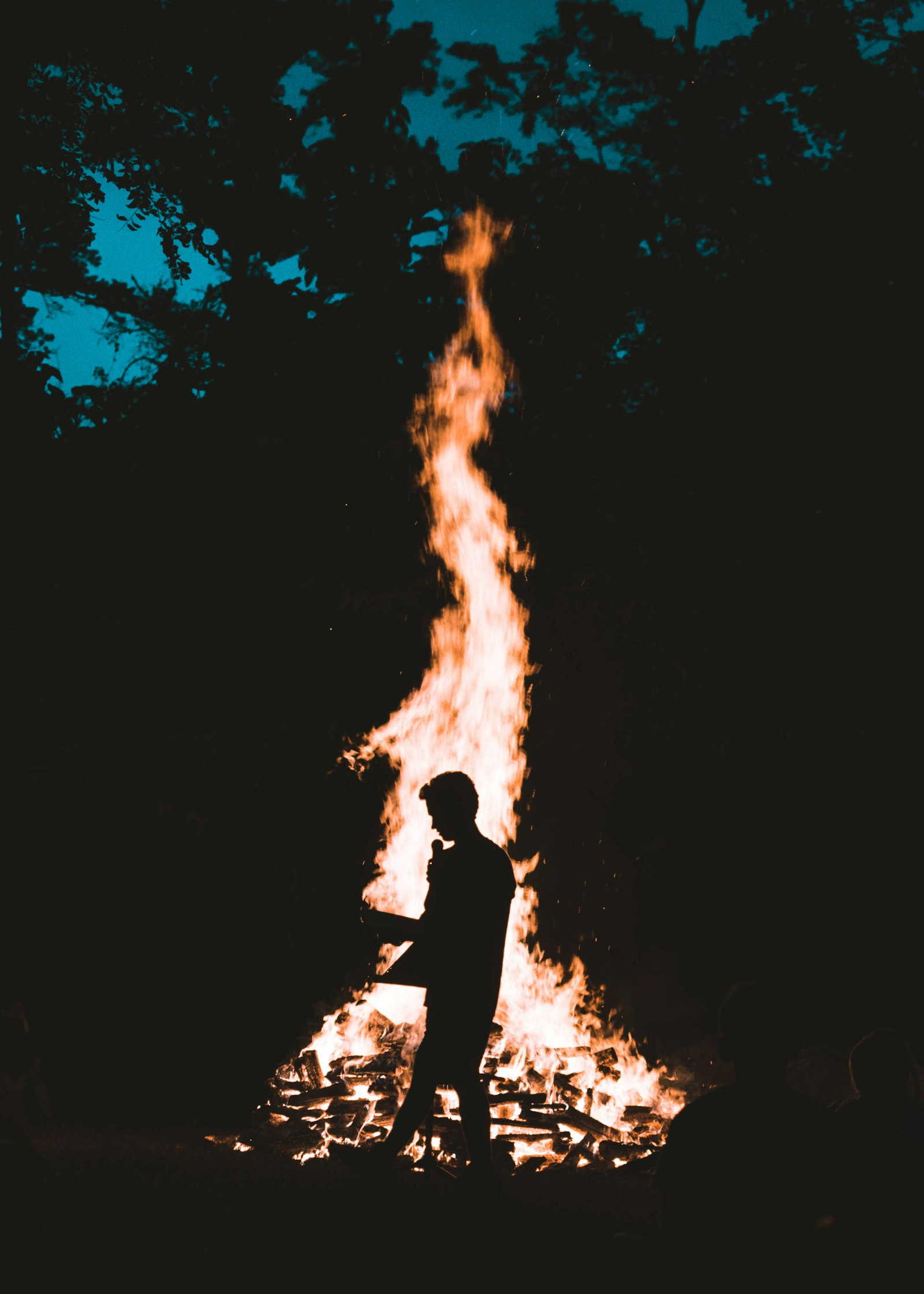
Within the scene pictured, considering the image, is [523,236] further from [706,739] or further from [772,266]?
[706,739]

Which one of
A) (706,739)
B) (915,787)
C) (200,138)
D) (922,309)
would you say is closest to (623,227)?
(922,309)

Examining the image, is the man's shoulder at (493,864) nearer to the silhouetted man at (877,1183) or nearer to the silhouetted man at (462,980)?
the silhouetted man at (462,980)

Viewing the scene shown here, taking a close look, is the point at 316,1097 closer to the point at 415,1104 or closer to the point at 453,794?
the point at 415,1104

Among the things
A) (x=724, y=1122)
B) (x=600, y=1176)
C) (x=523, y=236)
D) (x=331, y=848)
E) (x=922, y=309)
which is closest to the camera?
(x=724, y=1122)

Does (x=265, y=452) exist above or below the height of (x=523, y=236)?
below

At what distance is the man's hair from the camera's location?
5512 mm

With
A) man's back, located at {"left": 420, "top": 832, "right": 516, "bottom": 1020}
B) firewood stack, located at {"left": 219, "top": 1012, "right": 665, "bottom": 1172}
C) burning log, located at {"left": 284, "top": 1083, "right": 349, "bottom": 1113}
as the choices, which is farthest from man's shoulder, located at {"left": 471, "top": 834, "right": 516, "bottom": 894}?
burning log, located at {"left": 284, "top": 1083, "right": 349, "bottom": 1113}

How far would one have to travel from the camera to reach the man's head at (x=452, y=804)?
5.50m

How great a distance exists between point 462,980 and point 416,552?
6.85m

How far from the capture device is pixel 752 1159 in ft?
7.13

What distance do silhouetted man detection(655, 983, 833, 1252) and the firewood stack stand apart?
4.10 metres

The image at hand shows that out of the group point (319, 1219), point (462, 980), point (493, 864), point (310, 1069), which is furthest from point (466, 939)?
point (310, 1069)

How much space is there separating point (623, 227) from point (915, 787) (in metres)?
7.71

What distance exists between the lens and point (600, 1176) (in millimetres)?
6043
